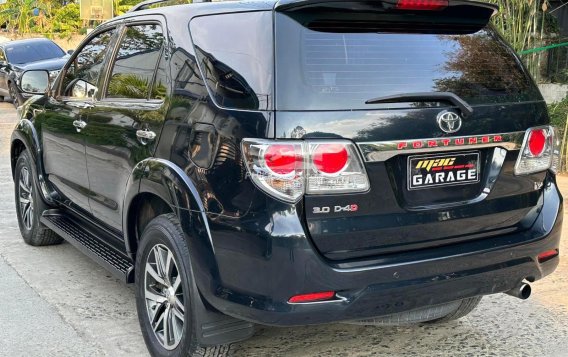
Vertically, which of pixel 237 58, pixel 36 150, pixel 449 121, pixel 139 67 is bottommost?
pixel 36 150

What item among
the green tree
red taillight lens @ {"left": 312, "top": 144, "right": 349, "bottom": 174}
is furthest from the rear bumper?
the green tree

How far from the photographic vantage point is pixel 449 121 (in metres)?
3.06

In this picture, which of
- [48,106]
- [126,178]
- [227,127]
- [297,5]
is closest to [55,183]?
[48,106]

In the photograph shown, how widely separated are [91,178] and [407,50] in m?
2.36

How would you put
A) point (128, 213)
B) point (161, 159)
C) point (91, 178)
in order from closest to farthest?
point (161, 159), point (128, 213), point (91, 178)

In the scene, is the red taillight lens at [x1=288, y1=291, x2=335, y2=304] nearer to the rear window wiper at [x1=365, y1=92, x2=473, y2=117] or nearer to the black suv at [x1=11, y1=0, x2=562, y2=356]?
the black suv at [x1=11, y1=0, x2=562, y2=356]

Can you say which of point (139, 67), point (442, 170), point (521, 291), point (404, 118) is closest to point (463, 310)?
point (521, 291)

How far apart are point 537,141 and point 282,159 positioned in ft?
4.67

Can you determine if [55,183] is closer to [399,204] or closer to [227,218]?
[227,218]

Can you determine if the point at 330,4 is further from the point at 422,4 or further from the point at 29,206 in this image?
the point at 29,206

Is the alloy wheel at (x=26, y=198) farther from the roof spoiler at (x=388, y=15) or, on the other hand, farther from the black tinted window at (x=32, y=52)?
the black tinted window at (x=32, y=52)

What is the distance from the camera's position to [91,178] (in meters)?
4.46

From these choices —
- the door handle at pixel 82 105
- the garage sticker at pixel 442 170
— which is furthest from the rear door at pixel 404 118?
the door handle at pixel 82 105

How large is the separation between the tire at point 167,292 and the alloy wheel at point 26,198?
2448 mm
